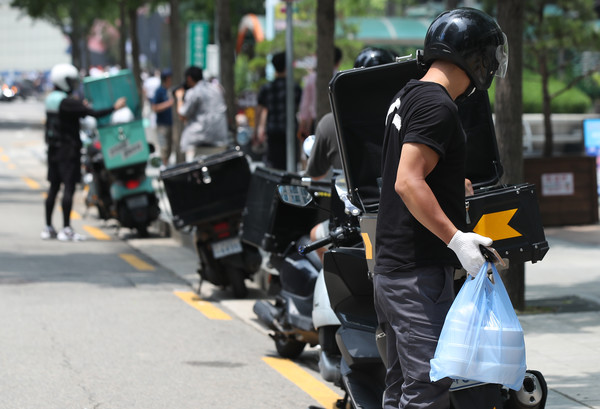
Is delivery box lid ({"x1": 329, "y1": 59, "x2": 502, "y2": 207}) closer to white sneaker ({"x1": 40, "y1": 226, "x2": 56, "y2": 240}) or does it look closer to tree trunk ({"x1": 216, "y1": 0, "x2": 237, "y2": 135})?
white sneaker ({"x1": 40, "y1": 226, "x2": 56, "y2": 240})

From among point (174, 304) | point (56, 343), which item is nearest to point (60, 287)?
point (174, 304)

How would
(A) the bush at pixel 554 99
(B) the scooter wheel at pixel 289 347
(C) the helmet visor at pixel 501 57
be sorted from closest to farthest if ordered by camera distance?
(C) the helmet visor at pixel 501 57, (B) the scooter wheel at pixel 289 347, (A) the bush at pixel 554 99

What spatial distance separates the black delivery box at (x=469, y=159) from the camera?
4602 millimetres

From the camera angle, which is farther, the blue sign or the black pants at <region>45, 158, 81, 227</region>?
the blue sign

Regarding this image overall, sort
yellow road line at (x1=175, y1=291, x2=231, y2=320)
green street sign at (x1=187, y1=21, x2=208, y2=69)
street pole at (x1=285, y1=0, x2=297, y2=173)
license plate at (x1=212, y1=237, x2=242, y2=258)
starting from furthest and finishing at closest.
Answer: green street sign at (x1=187, y1=21, x2=208, y2=69), street pole at (x1=285, y1=0, x2=297, y2=173), license plate at (x1=212, y1=237, x2=242, y2=258), yellow road line at (x1=175, y1=291, x2=231, y2=320)

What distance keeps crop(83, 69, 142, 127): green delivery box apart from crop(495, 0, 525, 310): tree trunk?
266 inches

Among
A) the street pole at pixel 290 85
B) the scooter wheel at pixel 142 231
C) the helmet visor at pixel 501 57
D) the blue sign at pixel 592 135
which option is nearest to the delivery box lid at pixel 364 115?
the helmet visor at pixel 501 57

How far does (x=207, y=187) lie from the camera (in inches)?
350

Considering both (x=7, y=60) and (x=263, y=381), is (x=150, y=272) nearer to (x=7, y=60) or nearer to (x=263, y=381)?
(x=263, y=381)

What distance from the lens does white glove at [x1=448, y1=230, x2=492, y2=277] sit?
3654 millimetres

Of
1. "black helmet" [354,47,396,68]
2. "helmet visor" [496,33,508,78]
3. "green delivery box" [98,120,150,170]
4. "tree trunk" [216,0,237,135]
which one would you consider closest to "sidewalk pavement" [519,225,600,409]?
"black helmet" [354,47,396,68]

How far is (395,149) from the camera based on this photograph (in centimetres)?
383

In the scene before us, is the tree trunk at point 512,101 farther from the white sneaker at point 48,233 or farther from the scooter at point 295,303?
the white sneaker at point 48,233

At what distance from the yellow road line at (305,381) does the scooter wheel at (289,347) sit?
0.05m
